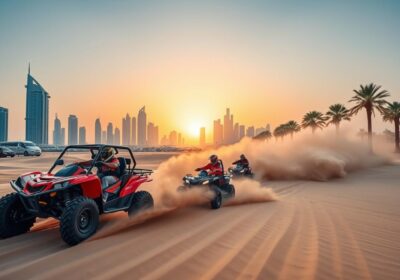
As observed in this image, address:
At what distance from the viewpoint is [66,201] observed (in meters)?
6.12

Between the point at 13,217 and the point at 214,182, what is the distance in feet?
21.2

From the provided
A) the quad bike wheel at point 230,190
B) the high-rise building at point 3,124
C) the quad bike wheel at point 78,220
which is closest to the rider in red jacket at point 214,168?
the quad bike wheel at point 230,190

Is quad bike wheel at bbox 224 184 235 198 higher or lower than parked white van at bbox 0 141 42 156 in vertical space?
lower

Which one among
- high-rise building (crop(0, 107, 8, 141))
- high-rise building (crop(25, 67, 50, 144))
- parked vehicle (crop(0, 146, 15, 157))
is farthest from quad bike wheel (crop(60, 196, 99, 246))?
high-rise building (crop(0, 107, 8, 141))

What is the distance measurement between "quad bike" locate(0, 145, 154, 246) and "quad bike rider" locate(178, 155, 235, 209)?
127 inches

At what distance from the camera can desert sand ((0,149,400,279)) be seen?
14.1ft

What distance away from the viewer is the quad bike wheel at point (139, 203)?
296 inches

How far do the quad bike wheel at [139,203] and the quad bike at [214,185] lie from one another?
2.16 meters

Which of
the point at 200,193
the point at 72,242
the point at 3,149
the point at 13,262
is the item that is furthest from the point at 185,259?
the point at 3,149

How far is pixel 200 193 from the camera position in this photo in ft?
32.8

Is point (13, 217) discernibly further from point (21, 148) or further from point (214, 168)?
point (21, 148)

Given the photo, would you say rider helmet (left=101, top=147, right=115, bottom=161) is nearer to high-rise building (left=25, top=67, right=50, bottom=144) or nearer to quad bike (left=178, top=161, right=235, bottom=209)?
quad bike (left=178, top=161, right=235, bottom=209)

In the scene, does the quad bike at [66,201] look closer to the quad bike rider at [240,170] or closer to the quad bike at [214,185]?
the quad bike at [214,185]

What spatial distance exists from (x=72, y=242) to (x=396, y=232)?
24.0ft
